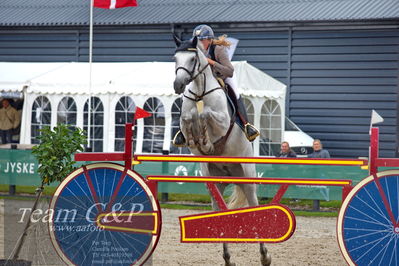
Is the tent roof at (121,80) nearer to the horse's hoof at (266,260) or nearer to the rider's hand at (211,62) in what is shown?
the rider's hand at (211,62)

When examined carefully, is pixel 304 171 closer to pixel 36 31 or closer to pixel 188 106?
pixel 188 106

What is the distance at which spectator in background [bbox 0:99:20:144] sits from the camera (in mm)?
22156

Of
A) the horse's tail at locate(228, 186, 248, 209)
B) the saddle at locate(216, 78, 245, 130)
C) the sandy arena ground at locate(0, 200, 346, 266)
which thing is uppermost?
the saddle at locate(216, 78, 245, 130)

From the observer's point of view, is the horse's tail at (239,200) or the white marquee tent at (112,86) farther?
the white marquee tent at (112,86)

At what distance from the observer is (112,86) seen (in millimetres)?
19891

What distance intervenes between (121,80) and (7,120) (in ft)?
12.9

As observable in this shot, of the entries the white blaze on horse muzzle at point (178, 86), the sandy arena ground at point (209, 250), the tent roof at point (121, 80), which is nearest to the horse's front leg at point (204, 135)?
the white blaze on horse muzzle at point (178, 86)

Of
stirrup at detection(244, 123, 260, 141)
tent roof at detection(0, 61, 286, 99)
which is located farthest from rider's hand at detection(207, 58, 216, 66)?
tent roof at detection(0, 61, 286, 99)

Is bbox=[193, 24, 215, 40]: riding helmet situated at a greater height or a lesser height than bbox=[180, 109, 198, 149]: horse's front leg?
greater

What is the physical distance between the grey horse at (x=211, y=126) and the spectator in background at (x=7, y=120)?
1343 cm

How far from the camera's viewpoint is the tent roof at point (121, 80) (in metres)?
19.4

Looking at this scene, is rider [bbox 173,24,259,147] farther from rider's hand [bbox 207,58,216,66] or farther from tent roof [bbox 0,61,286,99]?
tent roof [bbox 0,61,286,99]

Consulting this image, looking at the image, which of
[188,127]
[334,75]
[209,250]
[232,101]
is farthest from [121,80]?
[188,127]

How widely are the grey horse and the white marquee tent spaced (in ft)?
30.9
